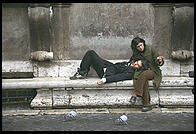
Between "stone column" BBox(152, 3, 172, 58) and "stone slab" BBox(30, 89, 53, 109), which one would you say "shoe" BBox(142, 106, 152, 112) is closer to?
"stone column" BBox(152, 3, 172, 58)

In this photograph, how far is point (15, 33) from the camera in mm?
6570

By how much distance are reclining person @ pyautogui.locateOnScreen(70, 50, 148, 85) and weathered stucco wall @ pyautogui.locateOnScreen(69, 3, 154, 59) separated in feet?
1.48

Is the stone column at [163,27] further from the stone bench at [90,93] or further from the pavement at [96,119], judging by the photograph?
the pavement at [96,119]

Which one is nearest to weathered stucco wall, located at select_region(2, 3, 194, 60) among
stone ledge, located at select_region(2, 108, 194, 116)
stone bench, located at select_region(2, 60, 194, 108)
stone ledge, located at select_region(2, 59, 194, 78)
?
stone ledge, located at select_region(2, 59, 194, 78)

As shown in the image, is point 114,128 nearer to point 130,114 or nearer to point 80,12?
point 130,114

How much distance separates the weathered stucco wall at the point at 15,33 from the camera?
6523 millimetres

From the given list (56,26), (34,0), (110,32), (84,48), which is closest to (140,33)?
(110,32)

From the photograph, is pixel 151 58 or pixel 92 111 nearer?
pixel 92 111

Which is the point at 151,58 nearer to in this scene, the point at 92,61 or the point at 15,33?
the point at 92,61

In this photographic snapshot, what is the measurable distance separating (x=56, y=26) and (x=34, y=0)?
2.02 ft

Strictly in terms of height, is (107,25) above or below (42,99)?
above

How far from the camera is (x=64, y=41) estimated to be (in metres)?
6.64

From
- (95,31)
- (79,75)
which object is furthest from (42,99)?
(95,31)

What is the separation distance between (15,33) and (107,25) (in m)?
1.70
